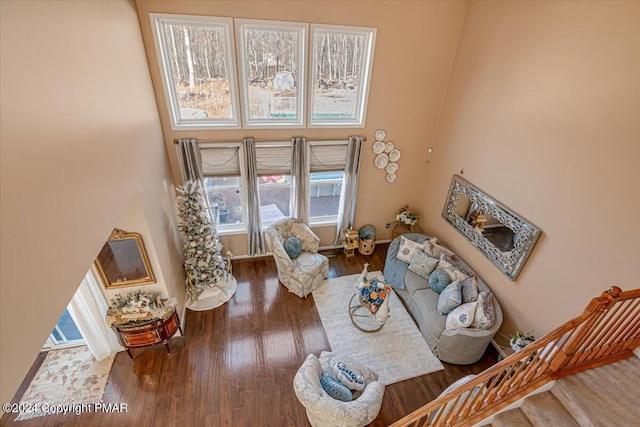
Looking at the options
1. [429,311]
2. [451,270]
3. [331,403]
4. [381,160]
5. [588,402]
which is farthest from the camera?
[381,160]

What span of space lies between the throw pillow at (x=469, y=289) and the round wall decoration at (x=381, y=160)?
2.68 meters

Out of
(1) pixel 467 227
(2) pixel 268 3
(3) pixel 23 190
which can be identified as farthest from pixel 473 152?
(3) pixel 23 190

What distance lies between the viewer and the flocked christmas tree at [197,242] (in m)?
5.11

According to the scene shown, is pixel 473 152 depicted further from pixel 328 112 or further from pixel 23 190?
pixel 23 190

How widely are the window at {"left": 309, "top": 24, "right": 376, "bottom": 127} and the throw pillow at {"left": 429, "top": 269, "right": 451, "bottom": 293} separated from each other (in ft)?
10.0

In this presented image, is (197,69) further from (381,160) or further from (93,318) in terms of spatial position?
(93,318)

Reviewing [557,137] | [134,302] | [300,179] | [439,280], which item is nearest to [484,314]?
[439,280]

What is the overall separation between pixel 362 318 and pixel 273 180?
10.2 ft

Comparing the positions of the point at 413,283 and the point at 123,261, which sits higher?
the point at 123,261

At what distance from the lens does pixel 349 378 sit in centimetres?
402

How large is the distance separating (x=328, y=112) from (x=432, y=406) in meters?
4.89

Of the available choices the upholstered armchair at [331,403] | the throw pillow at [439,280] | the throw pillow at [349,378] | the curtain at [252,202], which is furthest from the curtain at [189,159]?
the throw pillow at [439,280]

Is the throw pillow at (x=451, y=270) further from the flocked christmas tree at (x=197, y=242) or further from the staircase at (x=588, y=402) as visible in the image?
the flocked christmas tree at (x=197, y=242)

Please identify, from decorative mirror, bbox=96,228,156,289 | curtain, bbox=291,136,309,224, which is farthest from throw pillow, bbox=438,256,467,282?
decorative mirror, bbox=96,228,156,289
